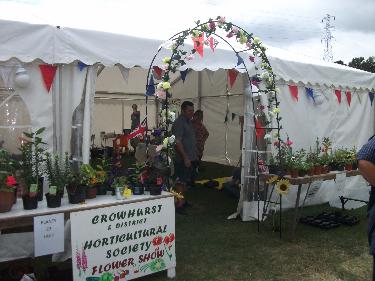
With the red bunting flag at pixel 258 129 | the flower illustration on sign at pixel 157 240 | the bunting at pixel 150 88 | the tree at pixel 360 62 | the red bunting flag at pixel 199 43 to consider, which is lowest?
the flower illustration on sign at pixel 157 240

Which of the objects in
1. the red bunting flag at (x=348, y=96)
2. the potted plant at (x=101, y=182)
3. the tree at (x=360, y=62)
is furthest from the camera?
the tree at (x=360, y=62)

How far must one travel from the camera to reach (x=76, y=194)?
3.29 meters

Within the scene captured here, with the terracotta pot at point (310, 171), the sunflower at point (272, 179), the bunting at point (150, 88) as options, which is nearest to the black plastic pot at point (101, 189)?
the bunting at point (150, 88)

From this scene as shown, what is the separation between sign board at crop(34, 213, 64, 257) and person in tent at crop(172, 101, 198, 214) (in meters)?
2.85

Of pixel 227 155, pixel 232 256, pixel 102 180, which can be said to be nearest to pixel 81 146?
pixel 102 180

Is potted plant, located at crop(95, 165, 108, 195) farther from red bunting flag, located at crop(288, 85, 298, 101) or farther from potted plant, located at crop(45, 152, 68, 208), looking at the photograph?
red bunting flag, located at crop(288, 85, 298, 101)

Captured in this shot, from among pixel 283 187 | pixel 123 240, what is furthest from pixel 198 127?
pixel 123 240

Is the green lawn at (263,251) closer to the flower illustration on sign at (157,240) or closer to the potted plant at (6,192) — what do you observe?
the flower illustration on sign at (157,240)

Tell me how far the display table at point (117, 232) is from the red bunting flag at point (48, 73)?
1142 millimetres

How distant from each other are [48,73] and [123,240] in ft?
5.72

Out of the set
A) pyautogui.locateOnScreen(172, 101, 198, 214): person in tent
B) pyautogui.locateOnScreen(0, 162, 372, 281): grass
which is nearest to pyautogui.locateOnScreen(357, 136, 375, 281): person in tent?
pyautogui.locateOnScreen(0, 162, 372, 281): grass

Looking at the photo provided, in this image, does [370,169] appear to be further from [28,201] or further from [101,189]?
[28,201]

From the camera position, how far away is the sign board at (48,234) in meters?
2.95

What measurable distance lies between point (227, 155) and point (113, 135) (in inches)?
172
